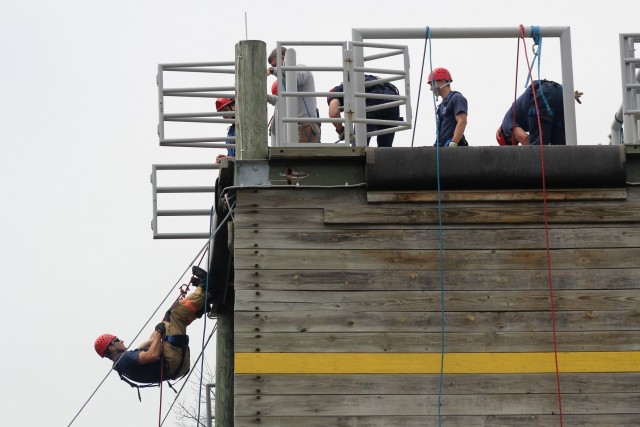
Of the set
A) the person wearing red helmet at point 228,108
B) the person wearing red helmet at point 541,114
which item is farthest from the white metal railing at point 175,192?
Result: the person wearing red helmet at point 541,114

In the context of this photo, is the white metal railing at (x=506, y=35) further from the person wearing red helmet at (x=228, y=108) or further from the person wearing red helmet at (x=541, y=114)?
the person wearing red helmet at (x=228, y=108)

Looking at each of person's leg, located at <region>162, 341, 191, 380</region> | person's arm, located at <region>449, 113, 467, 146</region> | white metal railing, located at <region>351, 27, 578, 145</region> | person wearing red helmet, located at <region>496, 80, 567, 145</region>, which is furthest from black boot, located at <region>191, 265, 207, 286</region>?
person wearing red helmet, located at <region>496, 80, 567, 145</region>

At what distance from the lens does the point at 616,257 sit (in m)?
14.0

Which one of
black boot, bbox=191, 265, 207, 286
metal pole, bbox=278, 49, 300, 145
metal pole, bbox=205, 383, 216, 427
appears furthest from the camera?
metal pole, bbox=205, 383, 216, 427

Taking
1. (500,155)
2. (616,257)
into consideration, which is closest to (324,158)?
(500,155)

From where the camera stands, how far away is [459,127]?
50.8 ft

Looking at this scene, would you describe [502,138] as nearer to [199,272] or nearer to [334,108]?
[334,108]

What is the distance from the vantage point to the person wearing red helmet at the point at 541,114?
50.6 ft

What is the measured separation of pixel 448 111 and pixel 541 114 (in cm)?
95

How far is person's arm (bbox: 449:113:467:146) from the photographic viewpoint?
1548 cm

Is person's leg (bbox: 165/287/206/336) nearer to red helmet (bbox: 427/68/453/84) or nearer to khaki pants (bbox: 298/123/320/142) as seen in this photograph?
khaki pants (bbox: 298/123/320/142)

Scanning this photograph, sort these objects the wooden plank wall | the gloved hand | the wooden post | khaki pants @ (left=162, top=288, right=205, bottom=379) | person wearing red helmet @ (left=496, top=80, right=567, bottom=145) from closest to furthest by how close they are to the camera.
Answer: the wooden plank wall < the wooden post < person wearing red helmet @ (left=496, top=80, right=567, bottom=145) < khaki pants @ (left=162, top=288, right=205, bottom=379) < the gloved hand

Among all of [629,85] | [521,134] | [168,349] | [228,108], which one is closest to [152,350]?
[168,349]

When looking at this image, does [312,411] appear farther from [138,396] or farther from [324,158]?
[138,396]
